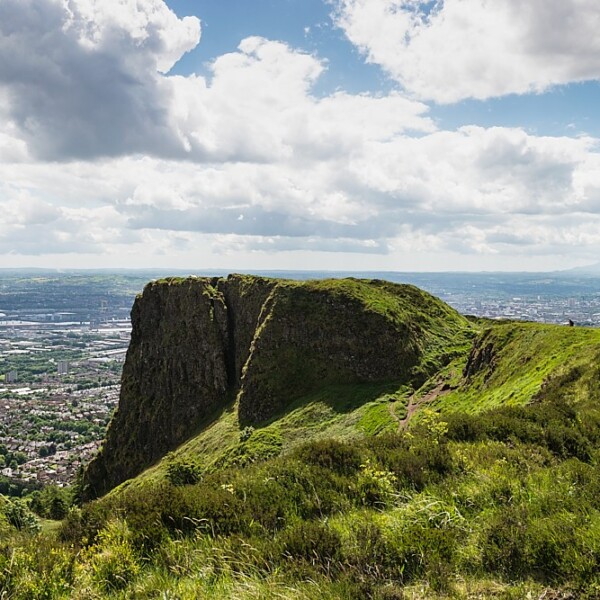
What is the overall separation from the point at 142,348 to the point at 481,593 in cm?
10287

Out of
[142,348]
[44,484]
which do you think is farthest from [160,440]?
[44,484]

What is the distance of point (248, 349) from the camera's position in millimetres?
83375

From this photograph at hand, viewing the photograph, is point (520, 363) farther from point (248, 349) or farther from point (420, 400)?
point (248, 349)

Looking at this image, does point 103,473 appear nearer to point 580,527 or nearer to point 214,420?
point 214,420

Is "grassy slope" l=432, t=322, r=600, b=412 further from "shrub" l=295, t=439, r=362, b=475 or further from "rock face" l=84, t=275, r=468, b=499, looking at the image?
"shrub" l=295, t=439, r=362, b=475

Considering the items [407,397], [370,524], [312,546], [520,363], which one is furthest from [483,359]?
[312,546]

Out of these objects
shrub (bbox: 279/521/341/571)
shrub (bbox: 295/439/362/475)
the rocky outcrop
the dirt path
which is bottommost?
the dirt path

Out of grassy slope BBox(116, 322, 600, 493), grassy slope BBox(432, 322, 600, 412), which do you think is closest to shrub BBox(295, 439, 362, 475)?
grassy slope BBox(432, 322, 600, 412)

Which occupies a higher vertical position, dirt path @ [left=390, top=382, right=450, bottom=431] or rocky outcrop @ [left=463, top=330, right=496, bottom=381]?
rocky outcrop @ [left=463, top=330, right=496, bottom=381]

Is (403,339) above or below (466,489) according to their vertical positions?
below

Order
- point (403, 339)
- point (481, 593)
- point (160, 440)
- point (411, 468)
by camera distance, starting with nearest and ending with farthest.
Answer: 1. point (481, 593)
2. point (411, 468)
3. point (403, 339)
4. point (160, 440)

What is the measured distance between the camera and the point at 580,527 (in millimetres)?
6852

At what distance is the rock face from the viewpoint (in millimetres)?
65062

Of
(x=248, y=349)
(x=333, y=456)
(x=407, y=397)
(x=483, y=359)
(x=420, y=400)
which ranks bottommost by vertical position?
(x=407, y=397)
